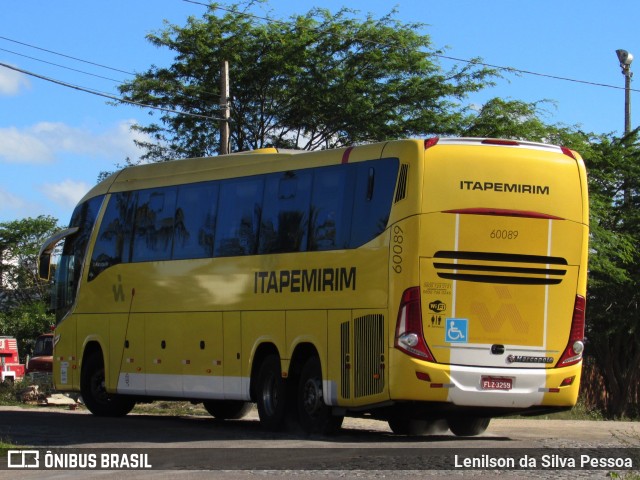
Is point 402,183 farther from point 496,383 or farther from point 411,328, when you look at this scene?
point 496,383

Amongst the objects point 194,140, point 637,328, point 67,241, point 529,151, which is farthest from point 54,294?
point 637,328

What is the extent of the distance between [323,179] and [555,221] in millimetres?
3205

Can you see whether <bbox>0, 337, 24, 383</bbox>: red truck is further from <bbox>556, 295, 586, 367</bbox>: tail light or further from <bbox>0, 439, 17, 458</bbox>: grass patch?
<bbox>556, 295, 586, 367</bbox>: tail light

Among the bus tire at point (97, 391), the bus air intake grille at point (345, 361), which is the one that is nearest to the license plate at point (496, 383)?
the bus air intake grille at point (345, 361)

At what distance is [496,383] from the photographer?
48.7 feet

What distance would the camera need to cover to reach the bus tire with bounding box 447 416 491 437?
17391mm

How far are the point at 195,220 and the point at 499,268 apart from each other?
5776 millimetres

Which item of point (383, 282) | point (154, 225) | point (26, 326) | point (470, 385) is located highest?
point (154, 225)

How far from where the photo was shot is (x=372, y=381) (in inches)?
590

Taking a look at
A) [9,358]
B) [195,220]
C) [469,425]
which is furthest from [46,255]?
[9,358]

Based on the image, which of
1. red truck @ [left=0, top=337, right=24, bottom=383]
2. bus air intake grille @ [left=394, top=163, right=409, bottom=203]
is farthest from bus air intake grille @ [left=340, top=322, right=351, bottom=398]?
red truck @ [left=0, top=337, right=24, bottom=383]

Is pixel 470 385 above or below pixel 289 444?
above

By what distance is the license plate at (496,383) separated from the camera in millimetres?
14797

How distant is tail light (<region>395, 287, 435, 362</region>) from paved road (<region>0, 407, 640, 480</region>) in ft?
3.63
